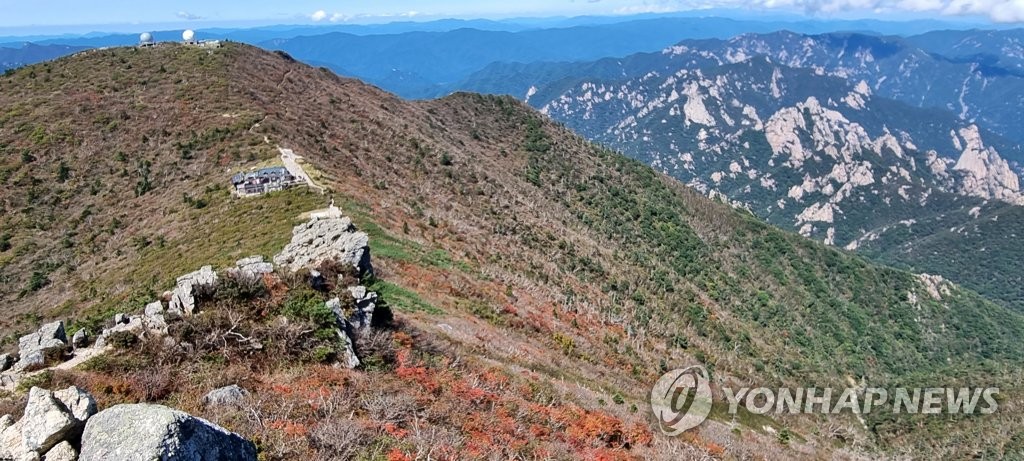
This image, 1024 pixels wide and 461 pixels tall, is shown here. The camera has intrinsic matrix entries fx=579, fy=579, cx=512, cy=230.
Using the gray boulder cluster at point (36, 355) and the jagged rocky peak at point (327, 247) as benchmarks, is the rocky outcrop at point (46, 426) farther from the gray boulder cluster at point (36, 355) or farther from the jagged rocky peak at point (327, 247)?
the jagged rocky peak at point (327, 247)

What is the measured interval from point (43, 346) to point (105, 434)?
9164mm

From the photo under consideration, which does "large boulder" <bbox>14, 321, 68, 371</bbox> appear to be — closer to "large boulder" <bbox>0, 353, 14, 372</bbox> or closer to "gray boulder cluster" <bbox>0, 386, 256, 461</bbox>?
"large boulder" <bbox>0, 353, 14, 372</bbox>

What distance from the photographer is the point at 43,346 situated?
1380cm

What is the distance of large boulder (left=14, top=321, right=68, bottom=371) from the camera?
1292 cm

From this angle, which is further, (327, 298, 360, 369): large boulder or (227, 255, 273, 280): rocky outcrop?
(227, 255, 273, 280): rocky outcrop

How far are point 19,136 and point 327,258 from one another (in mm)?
48203

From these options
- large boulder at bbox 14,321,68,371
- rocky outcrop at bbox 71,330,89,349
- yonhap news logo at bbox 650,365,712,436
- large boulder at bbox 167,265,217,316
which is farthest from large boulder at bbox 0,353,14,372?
yonhap news logo at bbox 650,365,712,436

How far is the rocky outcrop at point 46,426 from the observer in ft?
24.2

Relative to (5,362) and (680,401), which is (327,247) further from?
(680,401)

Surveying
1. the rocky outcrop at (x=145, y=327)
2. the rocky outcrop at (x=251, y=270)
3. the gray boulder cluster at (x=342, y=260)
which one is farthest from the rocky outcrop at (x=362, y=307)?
the rocky outcrop at (x=145, y=327)

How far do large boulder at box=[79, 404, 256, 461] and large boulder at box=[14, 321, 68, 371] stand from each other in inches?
308

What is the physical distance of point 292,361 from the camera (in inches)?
520

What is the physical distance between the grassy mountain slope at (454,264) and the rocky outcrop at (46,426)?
2501 mm

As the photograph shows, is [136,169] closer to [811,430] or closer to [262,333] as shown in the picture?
[262,333]
